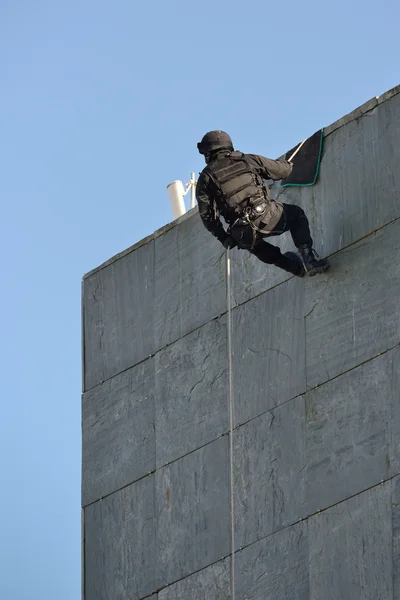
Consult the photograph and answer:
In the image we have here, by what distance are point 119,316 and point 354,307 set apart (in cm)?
402

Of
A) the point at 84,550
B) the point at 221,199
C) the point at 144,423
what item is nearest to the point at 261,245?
the point at 221,199

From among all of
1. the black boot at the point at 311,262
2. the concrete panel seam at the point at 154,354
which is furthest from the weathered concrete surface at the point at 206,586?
the black boot at the point at 311,262

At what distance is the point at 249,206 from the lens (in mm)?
15789

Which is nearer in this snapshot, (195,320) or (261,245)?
(261,245)

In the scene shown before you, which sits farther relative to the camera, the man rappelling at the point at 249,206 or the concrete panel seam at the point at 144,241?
the concrete panel seam at the point at 144,241

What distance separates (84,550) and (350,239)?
5192 mm

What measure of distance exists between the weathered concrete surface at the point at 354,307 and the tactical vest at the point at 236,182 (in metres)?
1.02

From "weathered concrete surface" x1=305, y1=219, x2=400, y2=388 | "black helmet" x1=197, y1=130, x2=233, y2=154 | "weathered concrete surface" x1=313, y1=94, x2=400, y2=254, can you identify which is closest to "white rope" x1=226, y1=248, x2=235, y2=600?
"weathered concrete surface" x1=305, y1=219, x2=400, y2=388

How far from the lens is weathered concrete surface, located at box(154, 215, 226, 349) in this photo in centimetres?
1747

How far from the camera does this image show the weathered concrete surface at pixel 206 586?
1638cm

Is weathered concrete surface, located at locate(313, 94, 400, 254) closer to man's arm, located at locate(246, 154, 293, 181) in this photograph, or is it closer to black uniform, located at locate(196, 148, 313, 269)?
black uniform, located at locate(196, 148, 313, 269)

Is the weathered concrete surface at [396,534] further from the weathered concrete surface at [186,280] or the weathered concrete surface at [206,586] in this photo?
the weathered concrete surface at [186,280]

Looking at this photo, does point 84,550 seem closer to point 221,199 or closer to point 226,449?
point 226,449

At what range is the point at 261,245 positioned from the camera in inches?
626
